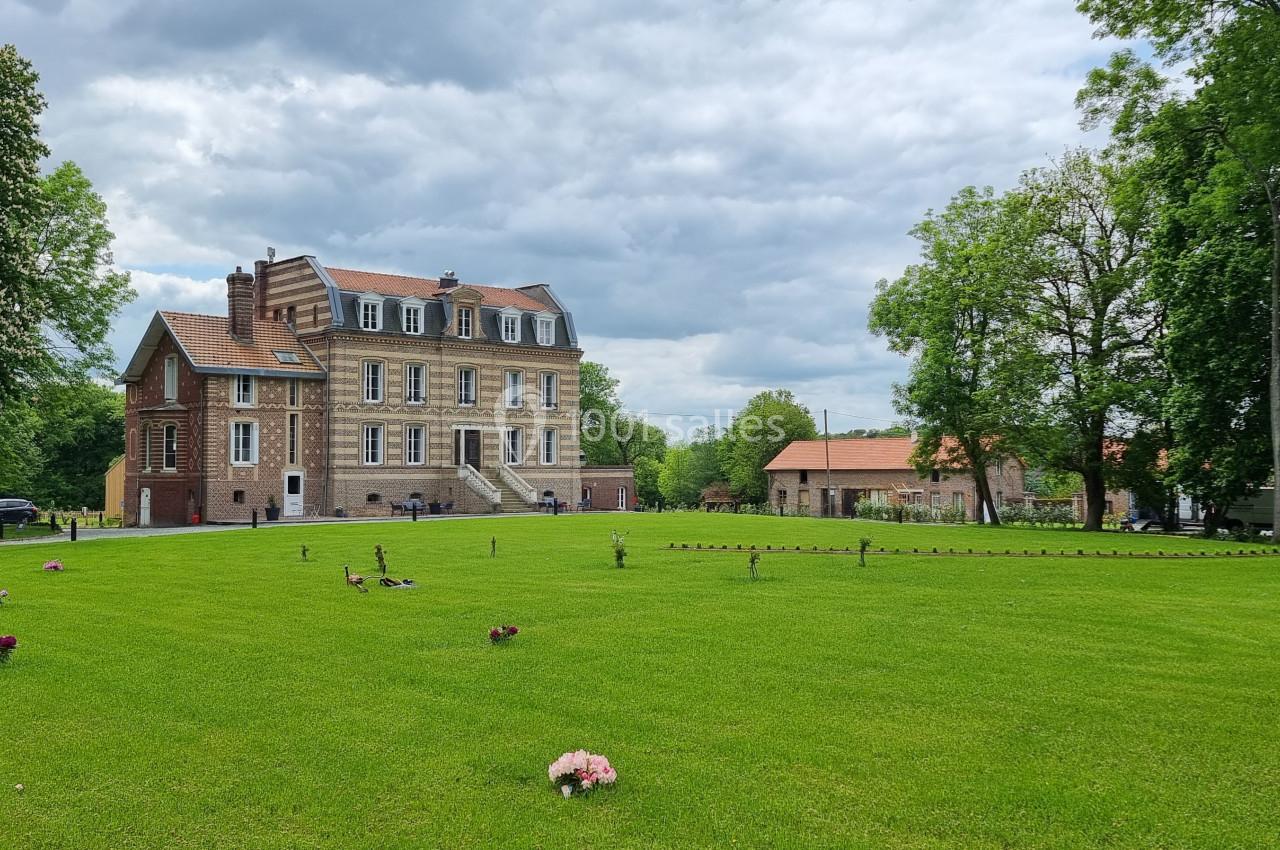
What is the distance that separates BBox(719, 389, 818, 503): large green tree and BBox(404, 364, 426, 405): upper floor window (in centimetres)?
3523

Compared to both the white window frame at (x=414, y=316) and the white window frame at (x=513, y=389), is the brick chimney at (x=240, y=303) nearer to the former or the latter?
the white window frame at (x=414, y=316)

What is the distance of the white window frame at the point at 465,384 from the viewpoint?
50656 millimetres

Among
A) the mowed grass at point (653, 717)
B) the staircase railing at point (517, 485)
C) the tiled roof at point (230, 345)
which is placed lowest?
the mowed grass at point (653, 717)

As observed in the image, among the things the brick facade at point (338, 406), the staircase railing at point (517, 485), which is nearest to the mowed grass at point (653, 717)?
the brick facade at point (338, 406)

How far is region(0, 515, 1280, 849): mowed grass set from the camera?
5824mm

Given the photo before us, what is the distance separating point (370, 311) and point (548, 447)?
1214 cm

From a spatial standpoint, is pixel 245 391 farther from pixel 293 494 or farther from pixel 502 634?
pixel 502 634

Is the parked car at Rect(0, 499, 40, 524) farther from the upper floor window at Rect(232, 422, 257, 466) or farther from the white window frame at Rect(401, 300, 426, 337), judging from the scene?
the white window frame at Rect(401, 300, 426, 337)

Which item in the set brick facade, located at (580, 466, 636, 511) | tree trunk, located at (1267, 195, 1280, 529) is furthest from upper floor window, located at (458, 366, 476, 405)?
tree trunk, located at (1267, 195, 1280, 529)

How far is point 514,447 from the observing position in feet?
173

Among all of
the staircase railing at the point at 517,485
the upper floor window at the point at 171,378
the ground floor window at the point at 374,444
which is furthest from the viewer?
the staircase railing at the point at 517,485

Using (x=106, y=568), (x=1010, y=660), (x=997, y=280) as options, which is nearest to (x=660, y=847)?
(x=1010, y=660)

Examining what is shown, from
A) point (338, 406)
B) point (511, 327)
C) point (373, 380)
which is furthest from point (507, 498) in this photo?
point (338, 406)

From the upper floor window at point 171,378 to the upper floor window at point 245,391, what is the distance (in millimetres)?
2893
